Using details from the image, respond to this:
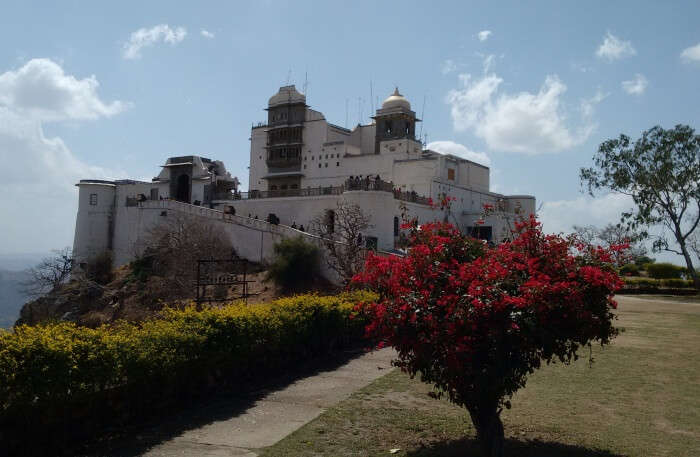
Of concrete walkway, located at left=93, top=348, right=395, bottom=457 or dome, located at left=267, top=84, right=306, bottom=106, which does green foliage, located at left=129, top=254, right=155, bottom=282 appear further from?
concrete walkway, located at left=93, top=348, right=395, bottom=457

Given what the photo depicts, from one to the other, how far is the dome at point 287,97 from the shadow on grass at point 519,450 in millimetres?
45212

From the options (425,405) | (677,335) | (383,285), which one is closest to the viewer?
(383,285)

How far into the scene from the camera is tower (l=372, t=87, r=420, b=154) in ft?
156

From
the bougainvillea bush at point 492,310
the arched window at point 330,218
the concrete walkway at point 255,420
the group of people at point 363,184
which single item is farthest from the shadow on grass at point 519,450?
the arched window at point 330,218

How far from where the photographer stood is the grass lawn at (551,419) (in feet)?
24.1

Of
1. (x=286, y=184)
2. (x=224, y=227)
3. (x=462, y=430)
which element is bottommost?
(x=462, y=430)

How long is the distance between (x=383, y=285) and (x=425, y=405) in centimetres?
270

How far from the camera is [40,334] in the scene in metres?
7.04

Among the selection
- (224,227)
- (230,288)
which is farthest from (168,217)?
(230,288)

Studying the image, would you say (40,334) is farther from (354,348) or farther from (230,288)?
(230,288)

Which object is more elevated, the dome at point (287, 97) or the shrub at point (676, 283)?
the dome at point (287, 97)

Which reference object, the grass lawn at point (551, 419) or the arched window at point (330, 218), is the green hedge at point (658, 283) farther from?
the grass lawn at point (551, 419)

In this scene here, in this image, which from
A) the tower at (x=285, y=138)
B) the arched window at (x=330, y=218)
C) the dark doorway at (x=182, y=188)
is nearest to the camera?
the arched window at (x=330, y=218)

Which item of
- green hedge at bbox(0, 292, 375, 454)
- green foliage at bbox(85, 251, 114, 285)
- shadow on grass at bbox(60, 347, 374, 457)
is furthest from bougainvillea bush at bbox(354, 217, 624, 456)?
green foliage at bbox(85, 251, 114, 285)
